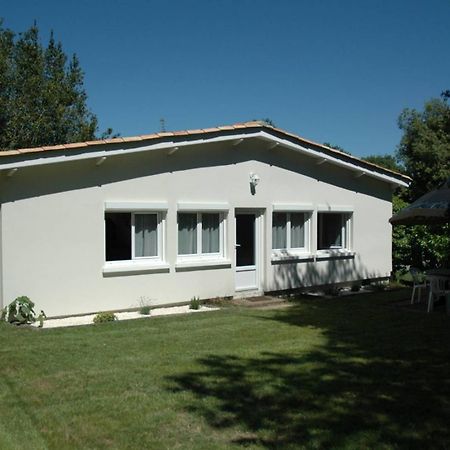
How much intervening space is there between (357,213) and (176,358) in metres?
11.0

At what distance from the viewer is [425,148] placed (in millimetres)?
34344

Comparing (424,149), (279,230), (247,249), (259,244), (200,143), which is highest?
(424,149)

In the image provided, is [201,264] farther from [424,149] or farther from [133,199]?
[424,149]

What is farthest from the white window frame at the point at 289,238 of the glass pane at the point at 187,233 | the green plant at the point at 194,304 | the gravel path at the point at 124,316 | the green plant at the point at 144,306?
the green plant at the point at 144,306

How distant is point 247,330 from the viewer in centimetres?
1052

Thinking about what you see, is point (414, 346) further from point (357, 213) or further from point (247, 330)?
point (357, 213)

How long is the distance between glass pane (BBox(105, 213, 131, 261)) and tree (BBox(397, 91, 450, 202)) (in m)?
24.0

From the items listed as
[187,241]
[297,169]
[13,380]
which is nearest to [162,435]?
[13,380]

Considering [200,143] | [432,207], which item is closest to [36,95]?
[200,143]

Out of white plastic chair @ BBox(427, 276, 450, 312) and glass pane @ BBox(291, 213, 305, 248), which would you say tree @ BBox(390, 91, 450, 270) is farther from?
white plastic chair @ BBox(427, 276, 450, 312)

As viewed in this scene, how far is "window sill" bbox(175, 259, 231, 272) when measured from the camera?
1346 cm

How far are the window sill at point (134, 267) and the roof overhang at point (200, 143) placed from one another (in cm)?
218

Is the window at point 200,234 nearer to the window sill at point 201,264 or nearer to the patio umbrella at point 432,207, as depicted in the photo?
the window sill at point 201,264

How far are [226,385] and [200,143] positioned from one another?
7.49 meters
